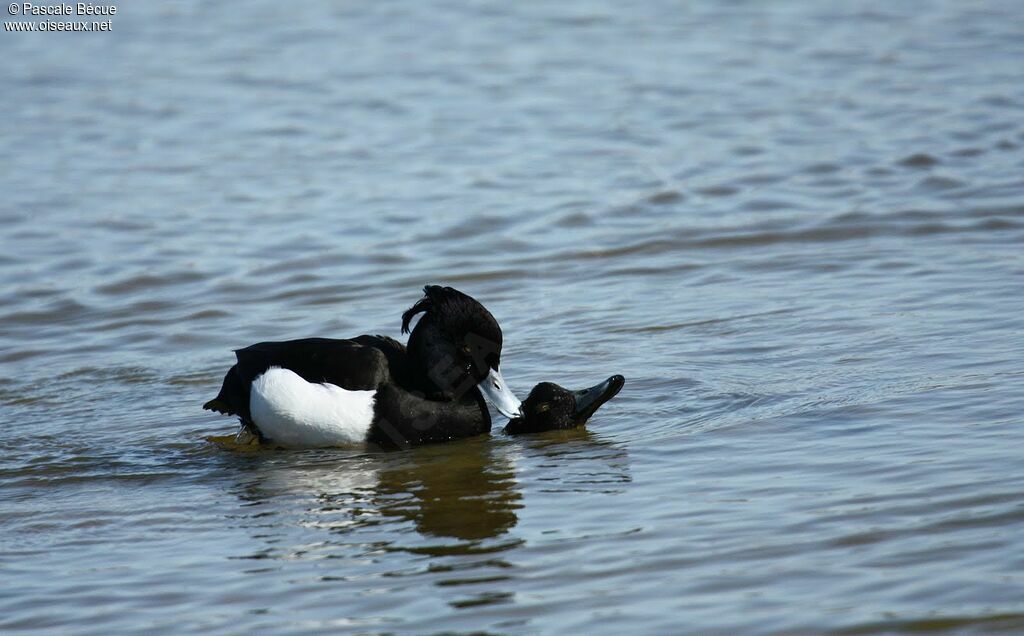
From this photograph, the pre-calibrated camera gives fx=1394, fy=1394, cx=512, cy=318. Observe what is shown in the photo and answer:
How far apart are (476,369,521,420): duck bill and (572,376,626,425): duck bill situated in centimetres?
31

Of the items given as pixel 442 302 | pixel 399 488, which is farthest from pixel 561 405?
pixel 399 488

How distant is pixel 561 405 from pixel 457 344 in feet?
2.02

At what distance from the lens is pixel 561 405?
279 inches

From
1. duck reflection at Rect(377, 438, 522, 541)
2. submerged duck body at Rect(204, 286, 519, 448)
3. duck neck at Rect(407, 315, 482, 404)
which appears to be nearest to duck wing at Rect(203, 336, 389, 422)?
submerged duck body at Rect(204, 286, 519, 448)

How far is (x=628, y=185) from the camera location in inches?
491

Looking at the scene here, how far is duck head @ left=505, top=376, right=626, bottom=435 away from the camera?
709 cm

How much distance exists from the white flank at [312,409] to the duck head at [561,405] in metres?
0.80

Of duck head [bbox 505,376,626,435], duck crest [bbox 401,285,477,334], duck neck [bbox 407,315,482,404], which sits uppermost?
duck crest [bbox 401,285,477,334]

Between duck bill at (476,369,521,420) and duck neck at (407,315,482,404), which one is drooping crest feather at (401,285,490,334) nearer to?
duck neck at (407,315,482,404)

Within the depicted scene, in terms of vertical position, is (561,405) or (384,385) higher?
(384,385)

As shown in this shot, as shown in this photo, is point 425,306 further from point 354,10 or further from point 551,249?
point 354,10

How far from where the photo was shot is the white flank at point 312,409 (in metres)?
6.99

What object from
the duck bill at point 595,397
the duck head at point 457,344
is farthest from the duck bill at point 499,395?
the duck bill at point 595,397

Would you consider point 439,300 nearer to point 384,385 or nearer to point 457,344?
point 457,344
